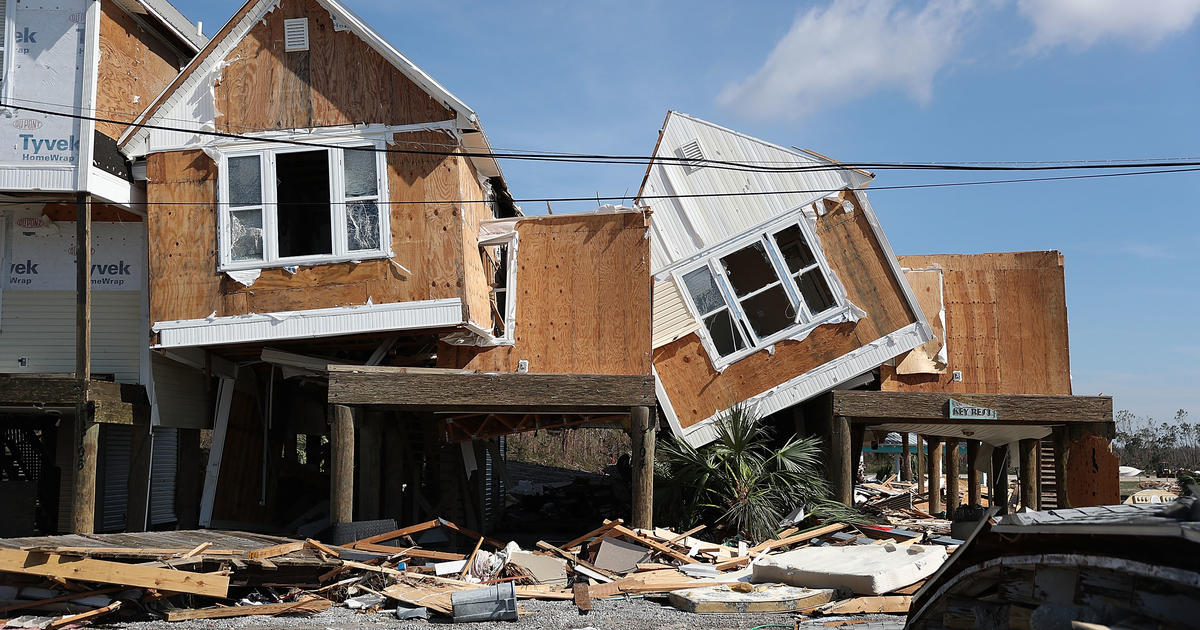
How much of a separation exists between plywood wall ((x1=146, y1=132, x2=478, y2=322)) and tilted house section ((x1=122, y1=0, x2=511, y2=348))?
2cm

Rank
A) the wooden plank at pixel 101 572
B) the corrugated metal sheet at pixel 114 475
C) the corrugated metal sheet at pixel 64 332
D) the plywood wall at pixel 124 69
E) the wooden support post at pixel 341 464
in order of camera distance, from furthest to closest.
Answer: the corrugated metal sheet at pixel 114 475
the corrugated metal sheet at pixel 64 332
the plywood wall at pixel 124 69
the wooden support post at pixel 341 464
the wooden plank at pixel 101 572

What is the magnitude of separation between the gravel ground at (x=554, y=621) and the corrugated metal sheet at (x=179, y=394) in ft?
21.4

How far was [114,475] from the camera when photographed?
51.9 feet

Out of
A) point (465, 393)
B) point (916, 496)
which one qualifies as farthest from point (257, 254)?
point (916, 496)

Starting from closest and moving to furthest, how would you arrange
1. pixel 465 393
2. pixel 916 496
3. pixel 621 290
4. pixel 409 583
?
pixel 409 583, pixel 465 393, pixel 621 290, pixel 916 496

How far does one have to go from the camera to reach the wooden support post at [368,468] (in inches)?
528

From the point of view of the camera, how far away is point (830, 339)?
15781 mm

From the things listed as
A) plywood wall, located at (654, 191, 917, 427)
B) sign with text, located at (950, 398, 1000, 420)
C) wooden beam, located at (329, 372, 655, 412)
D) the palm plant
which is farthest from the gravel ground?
sign with text, located at (950, 398, 1000, 420)

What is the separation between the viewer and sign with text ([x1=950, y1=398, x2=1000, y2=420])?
15.0 m

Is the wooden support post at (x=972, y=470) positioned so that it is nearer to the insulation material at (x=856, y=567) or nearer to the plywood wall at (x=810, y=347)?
the plywood wall at (x=810, y=347)

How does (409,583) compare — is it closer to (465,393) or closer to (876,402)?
(465,393)

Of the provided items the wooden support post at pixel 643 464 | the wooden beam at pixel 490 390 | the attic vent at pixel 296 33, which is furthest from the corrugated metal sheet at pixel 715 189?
the attic vent at pixel 296 33

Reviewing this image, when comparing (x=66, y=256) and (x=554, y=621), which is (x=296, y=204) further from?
(x=554, y=621)

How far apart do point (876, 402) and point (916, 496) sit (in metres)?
13.9
